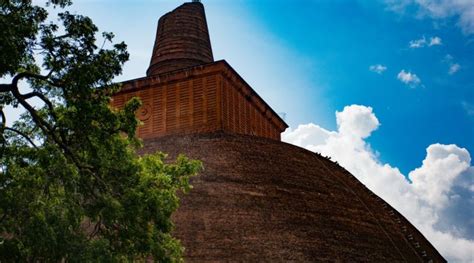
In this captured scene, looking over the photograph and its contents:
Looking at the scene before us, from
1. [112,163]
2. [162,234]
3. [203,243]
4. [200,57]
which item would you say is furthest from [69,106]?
[200,57]

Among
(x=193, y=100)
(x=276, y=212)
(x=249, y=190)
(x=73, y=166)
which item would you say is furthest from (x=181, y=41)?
(x=73, y=166)

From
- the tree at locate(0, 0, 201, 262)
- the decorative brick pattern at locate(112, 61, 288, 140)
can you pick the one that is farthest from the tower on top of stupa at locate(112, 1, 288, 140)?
the tree at locate(0, 0, 201, 262)

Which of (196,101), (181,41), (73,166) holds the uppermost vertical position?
(181,41)

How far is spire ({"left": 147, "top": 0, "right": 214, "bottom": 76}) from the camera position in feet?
82.8

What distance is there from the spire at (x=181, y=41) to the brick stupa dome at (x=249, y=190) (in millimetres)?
97

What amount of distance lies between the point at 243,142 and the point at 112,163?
9.03m

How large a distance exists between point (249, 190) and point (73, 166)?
681 centimetres

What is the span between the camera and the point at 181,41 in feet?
85.0

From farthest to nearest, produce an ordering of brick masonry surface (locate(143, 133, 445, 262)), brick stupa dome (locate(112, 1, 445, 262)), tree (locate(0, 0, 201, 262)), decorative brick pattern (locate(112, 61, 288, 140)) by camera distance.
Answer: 1. decorative brick pattern (locate(112, 61, 288, 140))
2. brick stupa dome (locate(112, 1, 445, 262))
3. brick masonry surface (locate(143, 133, 445, 262))
4. tree (locate(0, 0, 201, 262))

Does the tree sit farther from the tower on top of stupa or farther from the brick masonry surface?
the tower on top of stupa

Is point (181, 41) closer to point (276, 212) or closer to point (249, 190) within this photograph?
point (249, 190)

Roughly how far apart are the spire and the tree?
15.3 meters

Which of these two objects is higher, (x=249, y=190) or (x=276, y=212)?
(x=249, y=190)

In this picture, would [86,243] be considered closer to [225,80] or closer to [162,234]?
[162,234]
